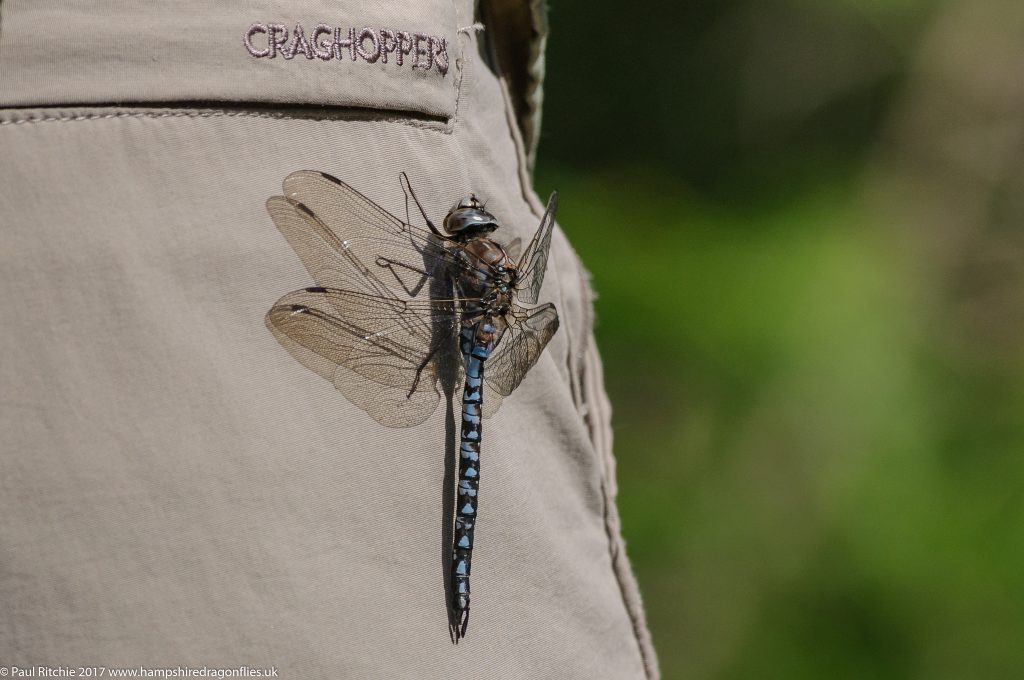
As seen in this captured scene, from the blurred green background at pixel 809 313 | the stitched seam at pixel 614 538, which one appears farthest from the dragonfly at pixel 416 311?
the blurred green background at pixel 809 313

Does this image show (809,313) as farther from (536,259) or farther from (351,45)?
(351,45)

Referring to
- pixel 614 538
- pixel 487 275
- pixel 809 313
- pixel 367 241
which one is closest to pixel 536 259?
pixel 487 275

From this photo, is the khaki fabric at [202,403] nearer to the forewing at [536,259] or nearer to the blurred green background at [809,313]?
the forewing at [536,259]

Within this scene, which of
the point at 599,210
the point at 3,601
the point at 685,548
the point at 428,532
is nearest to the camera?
the point at 3,601

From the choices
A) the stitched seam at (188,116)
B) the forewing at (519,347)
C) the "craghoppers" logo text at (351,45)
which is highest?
→ the "craghoppers" logo text at (351,45)

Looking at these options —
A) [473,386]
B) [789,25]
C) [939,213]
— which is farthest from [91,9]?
[939,213]

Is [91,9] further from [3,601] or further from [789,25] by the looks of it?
[789,25]

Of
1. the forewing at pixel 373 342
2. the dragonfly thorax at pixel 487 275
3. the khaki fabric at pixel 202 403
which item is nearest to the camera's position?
the khaki fabric at pixel 202 403
